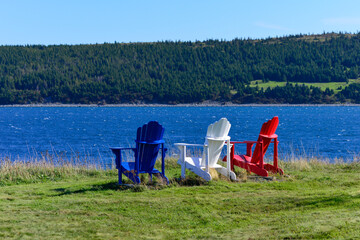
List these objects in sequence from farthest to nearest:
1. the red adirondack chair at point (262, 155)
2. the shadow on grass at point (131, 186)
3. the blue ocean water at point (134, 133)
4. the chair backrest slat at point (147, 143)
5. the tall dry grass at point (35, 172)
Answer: the blue ocean water at point (134, 133) < the tall dry grass at point (35, 172) < the red adirondack chair at point (262, 155) < the chair backrest slat at point (147, 143) < the shadow on grass at point (131, 186)

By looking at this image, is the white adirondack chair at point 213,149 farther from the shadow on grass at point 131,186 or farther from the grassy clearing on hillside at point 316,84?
the grassy clearing on hillside at point 316,84

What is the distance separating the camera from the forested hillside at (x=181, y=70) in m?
148

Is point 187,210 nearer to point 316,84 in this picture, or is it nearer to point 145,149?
point 145,149

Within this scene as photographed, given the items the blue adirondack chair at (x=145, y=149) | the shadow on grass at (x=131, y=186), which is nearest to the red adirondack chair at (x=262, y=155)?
the shadow on grass at (x=131, y=186)

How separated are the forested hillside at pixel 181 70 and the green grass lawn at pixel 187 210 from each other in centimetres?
13423

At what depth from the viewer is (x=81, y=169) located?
10.5 metres

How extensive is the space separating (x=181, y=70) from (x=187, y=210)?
169528 mm

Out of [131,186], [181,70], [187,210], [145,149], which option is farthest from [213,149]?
[181,70]

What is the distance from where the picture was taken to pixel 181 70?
6875 inches

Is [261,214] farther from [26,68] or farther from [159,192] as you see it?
[26,68]

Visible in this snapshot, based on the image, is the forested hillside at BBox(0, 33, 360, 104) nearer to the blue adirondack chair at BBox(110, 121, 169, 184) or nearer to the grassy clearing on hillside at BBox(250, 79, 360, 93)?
the grassy clearing on hillside at BBox(250, 79, 360, 93)

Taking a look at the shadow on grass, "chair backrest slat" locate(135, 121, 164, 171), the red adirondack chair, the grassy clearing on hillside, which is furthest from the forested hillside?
"chair backrest slat" locate(135, 121, 164, 171)

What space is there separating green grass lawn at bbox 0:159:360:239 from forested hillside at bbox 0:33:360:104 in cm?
13423

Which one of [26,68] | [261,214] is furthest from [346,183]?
[26,68]
